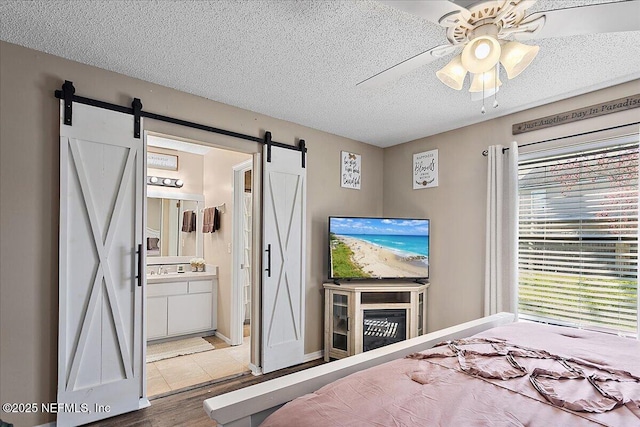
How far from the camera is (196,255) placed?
4.91 metres

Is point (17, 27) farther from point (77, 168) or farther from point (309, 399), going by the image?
point (309, 399)

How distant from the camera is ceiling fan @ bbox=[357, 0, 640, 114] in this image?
1.24m

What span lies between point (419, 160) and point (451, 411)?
3.28m

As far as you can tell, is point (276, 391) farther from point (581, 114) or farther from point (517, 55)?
point (581, 114)

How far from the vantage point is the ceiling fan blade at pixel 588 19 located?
1.21 m

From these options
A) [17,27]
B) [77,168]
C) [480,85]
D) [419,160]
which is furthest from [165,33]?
[419,160]

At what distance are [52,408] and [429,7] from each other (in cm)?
312

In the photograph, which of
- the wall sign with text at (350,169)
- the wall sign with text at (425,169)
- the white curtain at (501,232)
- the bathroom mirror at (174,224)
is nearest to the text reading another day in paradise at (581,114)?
the white curtain at (501,232)

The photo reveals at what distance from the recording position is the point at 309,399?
1.33m

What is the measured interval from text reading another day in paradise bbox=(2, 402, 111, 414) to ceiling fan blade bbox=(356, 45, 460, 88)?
2.75 m

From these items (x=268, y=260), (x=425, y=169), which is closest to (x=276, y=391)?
(x=268, y=260)

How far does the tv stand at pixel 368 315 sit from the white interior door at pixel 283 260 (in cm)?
34

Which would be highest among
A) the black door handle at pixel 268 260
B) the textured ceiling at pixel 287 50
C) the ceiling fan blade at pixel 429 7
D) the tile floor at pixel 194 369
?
the textured ceiling at pixel 287 50

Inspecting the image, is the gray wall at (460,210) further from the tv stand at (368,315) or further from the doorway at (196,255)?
the doorway at (196,255)
